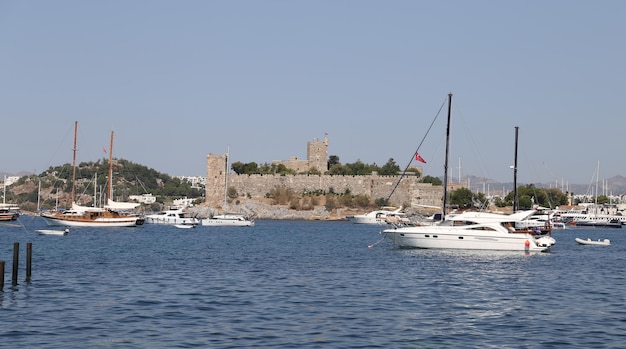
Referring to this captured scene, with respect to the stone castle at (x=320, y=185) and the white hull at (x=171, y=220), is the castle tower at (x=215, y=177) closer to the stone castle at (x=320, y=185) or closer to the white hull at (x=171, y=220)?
the stone castle at (x=320, y=185)

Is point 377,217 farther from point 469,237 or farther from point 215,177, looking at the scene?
point 469,237

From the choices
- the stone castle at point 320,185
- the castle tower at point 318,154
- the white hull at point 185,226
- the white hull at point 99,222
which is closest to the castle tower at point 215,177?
the stone castle at point 320,185

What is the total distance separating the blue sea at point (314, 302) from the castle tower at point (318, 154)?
76.2m

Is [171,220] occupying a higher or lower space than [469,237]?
lower

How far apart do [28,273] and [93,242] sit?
20358 millimetres

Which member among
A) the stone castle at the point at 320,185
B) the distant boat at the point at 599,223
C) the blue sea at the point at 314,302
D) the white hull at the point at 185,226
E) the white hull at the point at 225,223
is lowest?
the blue sea at the point at 314,302

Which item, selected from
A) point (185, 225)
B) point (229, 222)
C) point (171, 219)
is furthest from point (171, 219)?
point (185, 225)

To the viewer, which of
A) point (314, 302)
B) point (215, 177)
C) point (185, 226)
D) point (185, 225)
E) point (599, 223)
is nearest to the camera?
point (314, 302)

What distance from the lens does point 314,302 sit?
68.2 feet

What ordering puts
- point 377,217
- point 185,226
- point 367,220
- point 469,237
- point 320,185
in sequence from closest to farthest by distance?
point 469,237, point 185,226, point 377,217, point 367,220, point 320,185

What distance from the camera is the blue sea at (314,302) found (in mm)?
16141

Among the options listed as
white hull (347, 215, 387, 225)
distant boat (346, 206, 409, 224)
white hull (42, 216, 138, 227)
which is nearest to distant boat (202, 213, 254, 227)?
distant boat (346, 206, 409, 224)

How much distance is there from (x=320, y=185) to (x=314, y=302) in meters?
84.6

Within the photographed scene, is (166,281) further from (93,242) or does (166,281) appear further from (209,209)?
(209,209)
